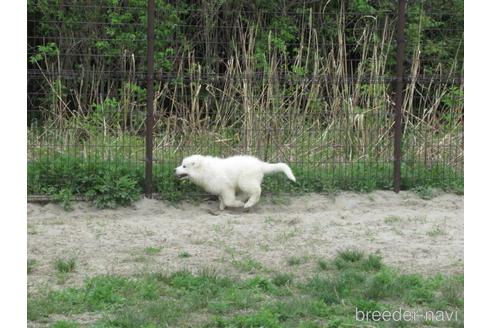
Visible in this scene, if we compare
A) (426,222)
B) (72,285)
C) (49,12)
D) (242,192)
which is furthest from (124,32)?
(72,285)

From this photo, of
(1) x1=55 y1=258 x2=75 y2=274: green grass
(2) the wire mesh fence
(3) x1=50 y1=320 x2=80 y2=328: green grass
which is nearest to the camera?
(3) x1=50 y1=320 x2=80 y2=328: green grass

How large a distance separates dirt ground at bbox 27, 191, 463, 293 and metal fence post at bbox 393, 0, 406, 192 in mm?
307

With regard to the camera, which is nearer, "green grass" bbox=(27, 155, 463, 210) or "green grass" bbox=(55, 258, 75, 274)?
"green grass" bbox=(55, 258, 75, 274)

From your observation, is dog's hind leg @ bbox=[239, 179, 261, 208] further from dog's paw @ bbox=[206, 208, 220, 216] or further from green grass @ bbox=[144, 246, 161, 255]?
green grass @ bbox=[144, 246, 161, 255]

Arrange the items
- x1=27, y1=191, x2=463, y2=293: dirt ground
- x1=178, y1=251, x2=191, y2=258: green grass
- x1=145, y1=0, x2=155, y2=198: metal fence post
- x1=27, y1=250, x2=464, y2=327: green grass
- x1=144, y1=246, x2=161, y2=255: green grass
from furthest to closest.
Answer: x1=145, y1=0, x2=155, y2=198: metal fence post < x1=144, y1=246, x2=161, y2=255: green grass < x1=178, y1=251, x2=191, y2=258: green grass < x1=27, y1=191, x2=463, y2=293: dirt ground < x1=27, y1=250, x2=464, y2=327: green grass

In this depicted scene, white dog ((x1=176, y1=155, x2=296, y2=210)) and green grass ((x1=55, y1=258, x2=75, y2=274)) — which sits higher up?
white dog ((x1=176, y1=155, x2=296, y2=210))

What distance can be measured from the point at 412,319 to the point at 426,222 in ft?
10.6

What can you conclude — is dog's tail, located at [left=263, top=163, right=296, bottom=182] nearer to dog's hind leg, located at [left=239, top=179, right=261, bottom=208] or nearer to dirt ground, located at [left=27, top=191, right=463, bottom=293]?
dog's hind leg, located at [left=239, top=179, right=261, bottom=208]

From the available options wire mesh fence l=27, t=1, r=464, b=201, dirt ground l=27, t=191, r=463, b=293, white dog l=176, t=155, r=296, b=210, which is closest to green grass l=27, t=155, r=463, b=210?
wire mesh fence l=27, t=1, r=464, b=201

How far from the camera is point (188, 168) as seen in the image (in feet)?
29.6

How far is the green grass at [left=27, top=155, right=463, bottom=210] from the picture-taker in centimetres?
889

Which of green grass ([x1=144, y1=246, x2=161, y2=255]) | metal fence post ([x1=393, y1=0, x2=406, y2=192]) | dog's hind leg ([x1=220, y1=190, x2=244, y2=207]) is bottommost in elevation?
green grass ([x1=144, y1=246, x2=161, y2=255])

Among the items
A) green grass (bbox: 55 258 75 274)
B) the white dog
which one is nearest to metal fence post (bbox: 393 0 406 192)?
the white dog

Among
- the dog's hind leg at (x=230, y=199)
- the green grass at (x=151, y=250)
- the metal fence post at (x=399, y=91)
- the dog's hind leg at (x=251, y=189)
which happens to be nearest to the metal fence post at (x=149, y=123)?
the dog's hind leg at (x=230, y=199)
